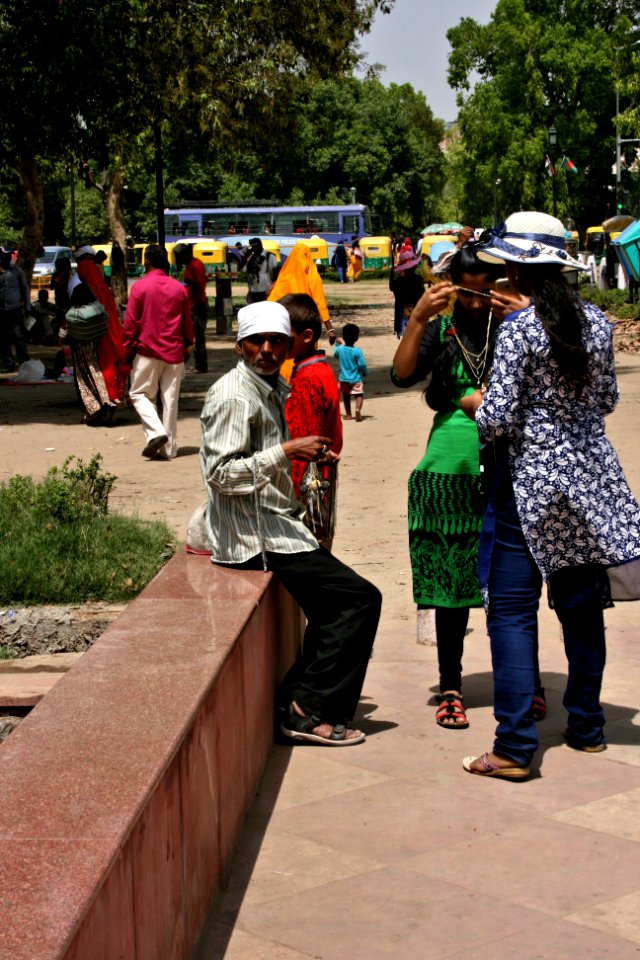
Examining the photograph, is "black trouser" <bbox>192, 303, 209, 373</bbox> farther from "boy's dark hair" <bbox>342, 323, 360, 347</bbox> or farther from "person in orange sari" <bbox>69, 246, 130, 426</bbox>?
"boy's dark hair" <bbox>342, 323, 360, 347</bbox>

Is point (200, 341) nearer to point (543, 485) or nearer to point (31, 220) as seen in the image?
point (31, 220)

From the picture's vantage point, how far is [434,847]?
3.85 m

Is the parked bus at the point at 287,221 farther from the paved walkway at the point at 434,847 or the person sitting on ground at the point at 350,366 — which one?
the paved walkway at the point at 434,847

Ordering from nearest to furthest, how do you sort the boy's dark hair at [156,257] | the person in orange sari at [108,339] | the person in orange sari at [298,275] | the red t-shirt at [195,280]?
the person in orange sari at [298,275], the boy's dark hair at [156,257], the person in orange sari at [108,339], the red t-shirt at [195,280]

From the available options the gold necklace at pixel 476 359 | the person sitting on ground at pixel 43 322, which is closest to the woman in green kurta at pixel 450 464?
the gold necklace at pixel 476 359

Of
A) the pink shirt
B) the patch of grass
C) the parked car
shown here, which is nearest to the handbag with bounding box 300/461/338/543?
the patch of grass

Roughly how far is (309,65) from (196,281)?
7.84 meters

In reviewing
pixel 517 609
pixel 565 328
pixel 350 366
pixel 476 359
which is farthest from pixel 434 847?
pixel 350 366

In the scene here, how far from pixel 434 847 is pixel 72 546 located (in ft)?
11.5

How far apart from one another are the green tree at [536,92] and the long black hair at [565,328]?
5335 cm

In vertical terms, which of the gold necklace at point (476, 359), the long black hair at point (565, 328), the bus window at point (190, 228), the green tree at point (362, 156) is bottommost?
the gold necklace at point (476, 359)

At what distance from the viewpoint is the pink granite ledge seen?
2.24m

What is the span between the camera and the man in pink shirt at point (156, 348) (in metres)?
11.7

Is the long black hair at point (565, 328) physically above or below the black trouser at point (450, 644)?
above
